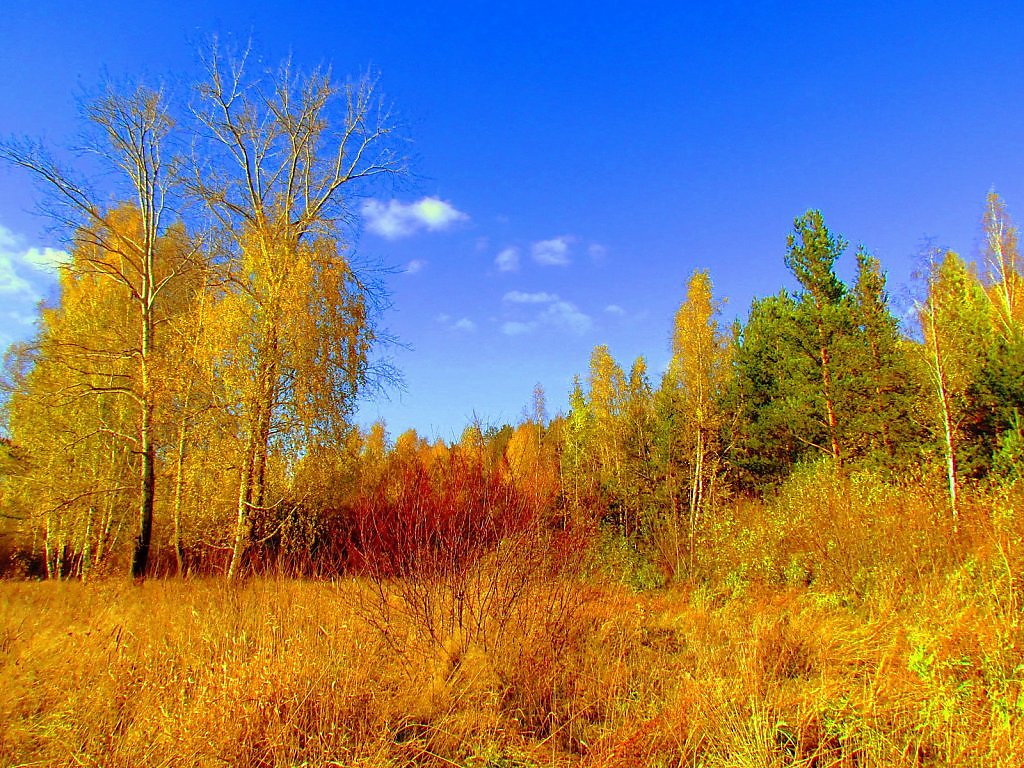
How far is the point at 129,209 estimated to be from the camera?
16375 millimetres

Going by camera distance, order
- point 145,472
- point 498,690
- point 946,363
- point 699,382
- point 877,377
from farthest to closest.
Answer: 1. point 699,382
2. point 877,377
3. point 145,472
4. point 946,363
5. point 498,690

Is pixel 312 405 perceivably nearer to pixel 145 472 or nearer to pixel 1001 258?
pixel 145 472

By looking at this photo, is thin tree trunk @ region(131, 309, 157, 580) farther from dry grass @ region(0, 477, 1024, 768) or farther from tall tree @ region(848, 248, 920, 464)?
tall tree @ region(848, 248, 920, 464)

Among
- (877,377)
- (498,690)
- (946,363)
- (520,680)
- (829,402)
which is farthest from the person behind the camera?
(829,402)

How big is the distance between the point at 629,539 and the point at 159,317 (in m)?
14.5

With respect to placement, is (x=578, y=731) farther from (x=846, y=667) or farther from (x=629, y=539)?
(x=629, y=539)

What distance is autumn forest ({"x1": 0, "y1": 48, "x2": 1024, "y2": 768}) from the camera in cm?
361

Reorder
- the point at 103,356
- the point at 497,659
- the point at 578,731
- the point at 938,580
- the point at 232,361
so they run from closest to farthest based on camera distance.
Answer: the point at 578,731, the point at 497,659, the point at 938,580, the point at 232,361, the point at 103,356

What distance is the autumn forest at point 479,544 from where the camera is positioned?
3605mm

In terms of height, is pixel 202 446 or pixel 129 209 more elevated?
pixel 129 209

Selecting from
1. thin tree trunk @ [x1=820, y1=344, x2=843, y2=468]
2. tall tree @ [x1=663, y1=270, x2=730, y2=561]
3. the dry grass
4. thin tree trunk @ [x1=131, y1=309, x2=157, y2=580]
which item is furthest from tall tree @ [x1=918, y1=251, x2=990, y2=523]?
thin tree trunk @ [x1=131, y1=309, x2=157, y2=580]

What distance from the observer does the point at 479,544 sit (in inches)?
196

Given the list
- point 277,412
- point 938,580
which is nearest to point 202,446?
Answer: point 277,412

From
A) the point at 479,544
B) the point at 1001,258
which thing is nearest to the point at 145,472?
the point at 479,544
